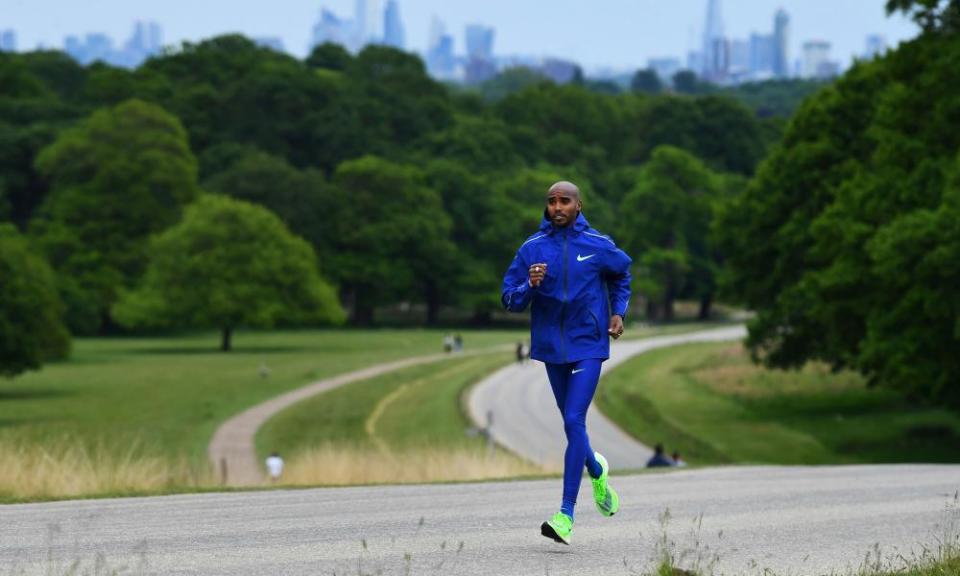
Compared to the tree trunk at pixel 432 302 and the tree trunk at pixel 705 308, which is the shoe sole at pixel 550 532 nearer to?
the tree trunk at pixel 432 302

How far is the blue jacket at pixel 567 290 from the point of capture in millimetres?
10570

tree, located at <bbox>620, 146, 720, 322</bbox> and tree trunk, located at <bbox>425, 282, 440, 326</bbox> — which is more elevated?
tree, located at <bbox>620, 146, 720, 322</bbox>

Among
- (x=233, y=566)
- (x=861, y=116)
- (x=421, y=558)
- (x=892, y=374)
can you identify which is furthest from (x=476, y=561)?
(x=861, y=116)

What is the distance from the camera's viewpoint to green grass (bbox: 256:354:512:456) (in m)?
43.7

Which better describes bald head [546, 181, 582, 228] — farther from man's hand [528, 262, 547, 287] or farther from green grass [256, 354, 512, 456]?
green grass [256, 354, 512, 456]

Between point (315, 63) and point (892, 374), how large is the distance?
141093 mm

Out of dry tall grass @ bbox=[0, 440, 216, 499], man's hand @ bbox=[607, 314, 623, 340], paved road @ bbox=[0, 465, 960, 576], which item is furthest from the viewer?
dry tall grass @ bbox=[0, 440, 216, 499]

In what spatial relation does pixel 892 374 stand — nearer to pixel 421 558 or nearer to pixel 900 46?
pixel 900 46

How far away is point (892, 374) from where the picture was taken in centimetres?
3516

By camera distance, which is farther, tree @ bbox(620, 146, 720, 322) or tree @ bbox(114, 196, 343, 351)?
tree @ bbox(620, 146, 720, 322)

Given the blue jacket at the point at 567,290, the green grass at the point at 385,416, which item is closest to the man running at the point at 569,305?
the blue jacket at the point at 567,290

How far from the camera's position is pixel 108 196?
99.8 meters

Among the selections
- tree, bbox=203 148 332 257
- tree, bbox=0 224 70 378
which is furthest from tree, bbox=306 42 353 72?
tree, bbox=0 224 70 378

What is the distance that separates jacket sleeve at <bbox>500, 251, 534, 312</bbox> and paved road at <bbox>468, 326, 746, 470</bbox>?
19.1 m
